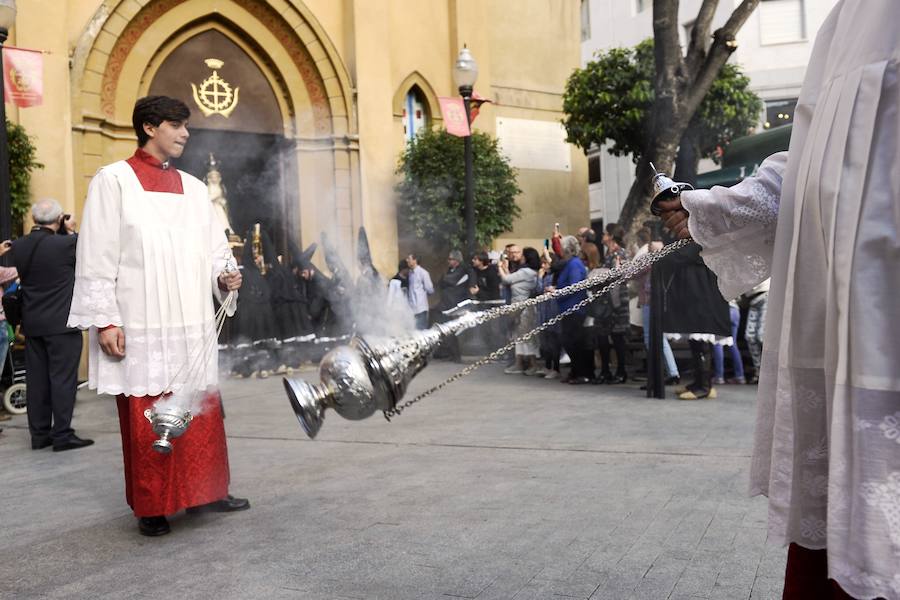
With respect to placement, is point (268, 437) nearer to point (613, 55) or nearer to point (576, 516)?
point (576, 516)

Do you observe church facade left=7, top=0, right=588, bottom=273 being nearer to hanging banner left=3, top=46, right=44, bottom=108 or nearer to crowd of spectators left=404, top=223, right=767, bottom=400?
hanging banner left=3, top=46, right=44, bottom=108

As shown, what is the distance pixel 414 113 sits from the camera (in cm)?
1705

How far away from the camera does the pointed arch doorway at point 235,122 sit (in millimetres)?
14445

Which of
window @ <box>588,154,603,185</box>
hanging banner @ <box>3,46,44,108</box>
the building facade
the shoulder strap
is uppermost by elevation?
the building facade

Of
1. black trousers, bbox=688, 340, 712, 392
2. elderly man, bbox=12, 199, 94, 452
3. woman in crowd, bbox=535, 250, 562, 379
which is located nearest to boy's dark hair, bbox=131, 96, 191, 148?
elderly man, bbox=12, 199, 94, 452

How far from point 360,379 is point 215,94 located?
13.4 metres

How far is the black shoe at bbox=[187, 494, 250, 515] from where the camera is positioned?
4.41 m

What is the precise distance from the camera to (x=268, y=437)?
663 cm

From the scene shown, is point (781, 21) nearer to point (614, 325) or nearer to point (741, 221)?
point (614, 325)

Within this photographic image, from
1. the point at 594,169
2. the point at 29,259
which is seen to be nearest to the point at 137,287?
the point at 29,259

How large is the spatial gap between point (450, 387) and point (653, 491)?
488 centimetres

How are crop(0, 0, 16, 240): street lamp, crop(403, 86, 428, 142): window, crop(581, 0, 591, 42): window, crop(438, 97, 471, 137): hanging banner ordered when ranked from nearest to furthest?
crop(0, 0, 16, 240): street lamp
crop(438, 97, 471, 137): hanging banner
crop(403, 86, 428, 142): window
crop(581, 0, 591, 42): window

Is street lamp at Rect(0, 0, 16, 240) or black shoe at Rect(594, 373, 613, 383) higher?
street lamp at Rect(0, 0, 16, 240)

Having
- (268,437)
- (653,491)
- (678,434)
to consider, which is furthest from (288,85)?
(653,491)
